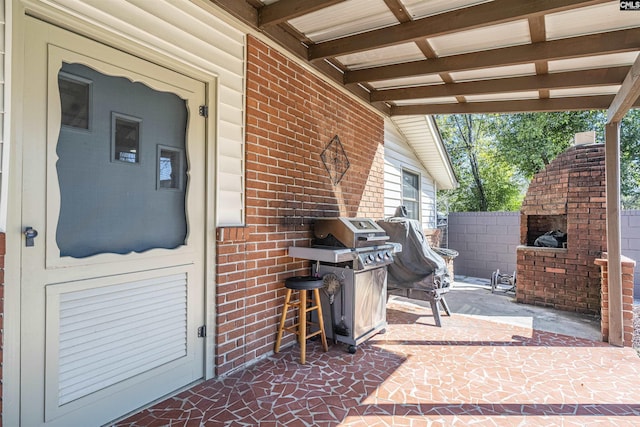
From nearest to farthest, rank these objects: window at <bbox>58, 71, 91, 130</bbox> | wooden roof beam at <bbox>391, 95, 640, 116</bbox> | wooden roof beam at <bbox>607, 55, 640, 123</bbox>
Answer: window at <bbox>58, 71, 91, 130</bbox>
wooden roof beam at <bbox>607, 55, 640, 123</bbox>
wooden roof beam at <bbox>391, 95, 640, 116</bbox>

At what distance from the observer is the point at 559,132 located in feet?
37.0

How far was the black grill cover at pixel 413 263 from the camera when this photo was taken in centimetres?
422

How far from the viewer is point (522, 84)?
3.81 metres

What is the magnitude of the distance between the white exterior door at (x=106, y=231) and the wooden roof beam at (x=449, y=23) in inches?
59.6

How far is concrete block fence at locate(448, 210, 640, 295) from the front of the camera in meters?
8.23

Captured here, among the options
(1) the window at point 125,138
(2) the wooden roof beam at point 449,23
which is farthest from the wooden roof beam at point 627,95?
(1) the window at point 125,138

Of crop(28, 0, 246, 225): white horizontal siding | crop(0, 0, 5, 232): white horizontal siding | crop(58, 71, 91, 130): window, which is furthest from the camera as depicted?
crop(28, 0, 246, 225): white horizontal siding

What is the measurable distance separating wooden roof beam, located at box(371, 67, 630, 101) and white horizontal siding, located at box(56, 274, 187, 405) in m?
3.67

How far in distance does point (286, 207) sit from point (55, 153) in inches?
77.2

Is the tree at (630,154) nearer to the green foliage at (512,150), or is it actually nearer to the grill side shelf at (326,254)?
the green foliage at (512,150)

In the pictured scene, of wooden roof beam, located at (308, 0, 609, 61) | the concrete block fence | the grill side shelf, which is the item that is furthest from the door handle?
the concrete block fence

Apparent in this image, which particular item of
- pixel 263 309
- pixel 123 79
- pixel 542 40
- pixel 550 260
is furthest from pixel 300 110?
pixel 550 260

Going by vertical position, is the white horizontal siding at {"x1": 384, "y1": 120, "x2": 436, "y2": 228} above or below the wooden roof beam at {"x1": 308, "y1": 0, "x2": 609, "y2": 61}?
below

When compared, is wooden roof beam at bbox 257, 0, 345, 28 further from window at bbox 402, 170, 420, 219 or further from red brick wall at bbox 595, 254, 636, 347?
window at bbox 402, 170, 420, 219
